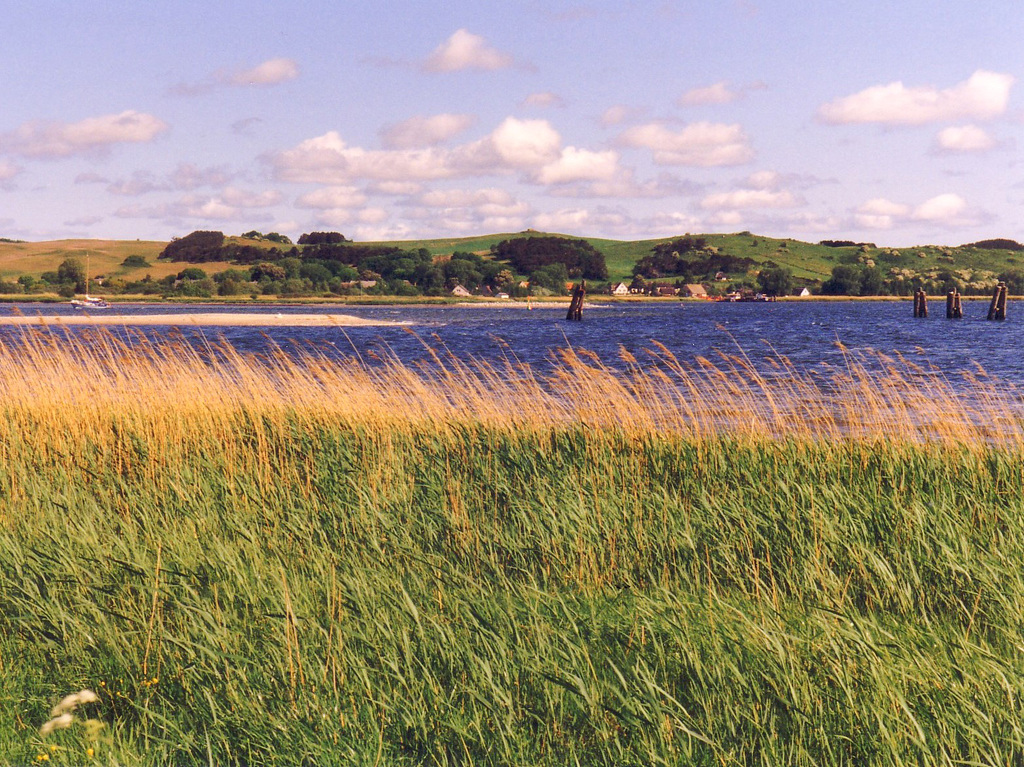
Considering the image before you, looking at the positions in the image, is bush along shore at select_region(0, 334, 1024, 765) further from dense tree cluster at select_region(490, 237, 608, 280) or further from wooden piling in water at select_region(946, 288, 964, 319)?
dense tree cluster at select_region(490, 237, 608, 280)

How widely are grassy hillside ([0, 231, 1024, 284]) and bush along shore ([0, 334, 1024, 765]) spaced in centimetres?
15467

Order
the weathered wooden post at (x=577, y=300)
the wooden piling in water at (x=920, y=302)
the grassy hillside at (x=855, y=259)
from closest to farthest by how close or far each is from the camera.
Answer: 1. the weathered wooden post at (x=577, y=300)
2. the wooden piling in water at (x=920, y=302)
3. the grassy hillside at (x=855, y=259)

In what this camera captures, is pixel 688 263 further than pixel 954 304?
Yes

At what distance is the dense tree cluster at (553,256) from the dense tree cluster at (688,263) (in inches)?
361

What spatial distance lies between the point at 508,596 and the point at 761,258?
19196 centimetres

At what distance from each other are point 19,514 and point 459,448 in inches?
155

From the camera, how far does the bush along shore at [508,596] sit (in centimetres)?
362

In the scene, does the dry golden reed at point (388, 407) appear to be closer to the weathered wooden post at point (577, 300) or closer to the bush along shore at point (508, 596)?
the bush along shore at point (508, 596)

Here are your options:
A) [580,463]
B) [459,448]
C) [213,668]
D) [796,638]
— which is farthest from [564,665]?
[459,448]

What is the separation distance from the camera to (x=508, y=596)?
4.84m

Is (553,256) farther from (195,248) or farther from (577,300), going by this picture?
(577,300)

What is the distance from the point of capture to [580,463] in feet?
27.3

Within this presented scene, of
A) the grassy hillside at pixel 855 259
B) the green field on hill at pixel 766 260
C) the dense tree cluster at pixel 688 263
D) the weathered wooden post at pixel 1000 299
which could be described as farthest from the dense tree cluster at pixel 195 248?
the weathered wooden post at pixel 1000 299

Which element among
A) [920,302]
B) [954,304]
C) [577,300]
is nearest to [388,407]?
[577,300]
